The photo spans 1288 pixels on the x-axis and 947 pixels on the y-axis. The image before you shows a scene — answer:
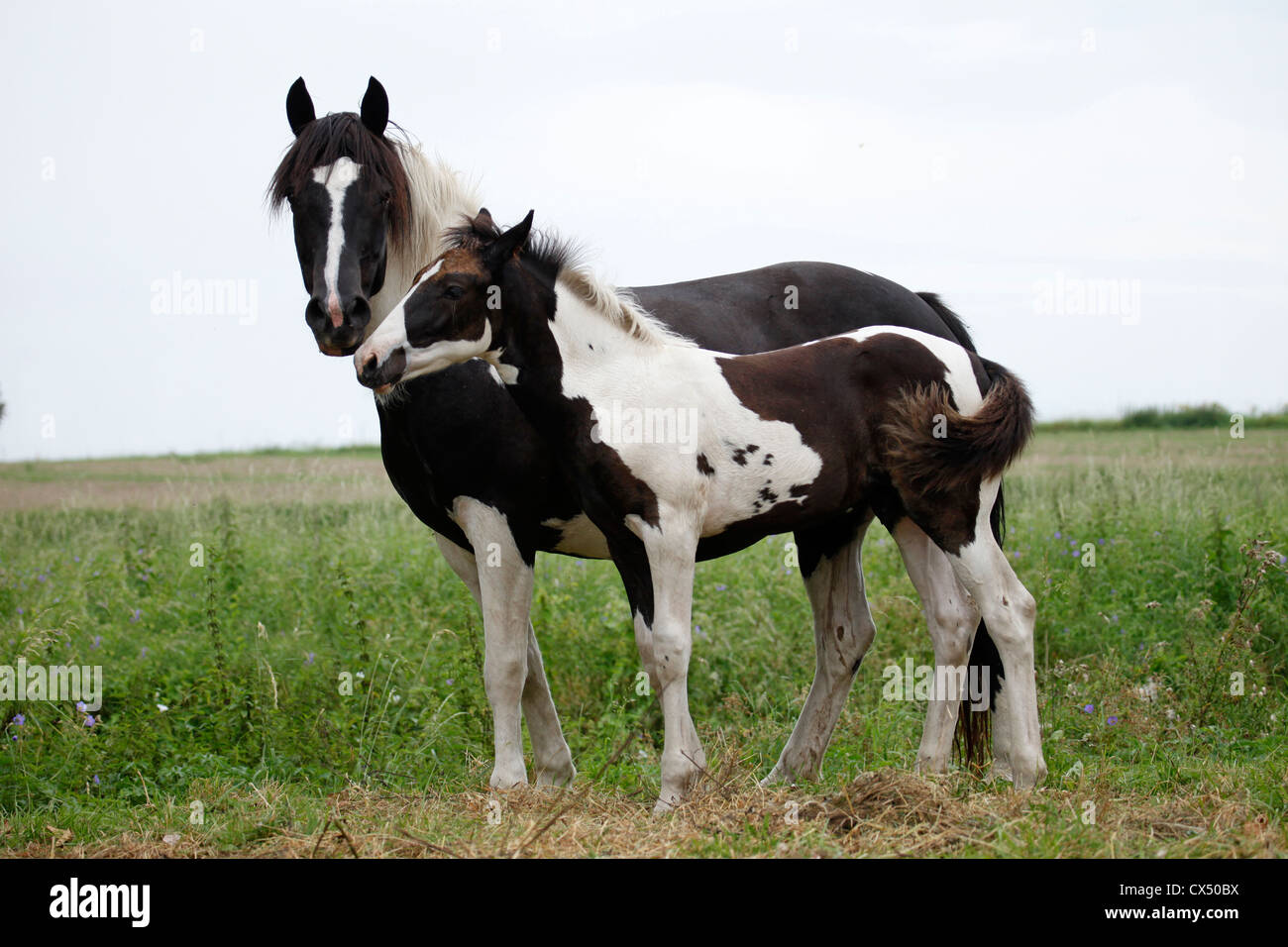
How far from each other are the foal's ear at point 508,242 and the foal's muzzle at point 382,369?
21.4 inches

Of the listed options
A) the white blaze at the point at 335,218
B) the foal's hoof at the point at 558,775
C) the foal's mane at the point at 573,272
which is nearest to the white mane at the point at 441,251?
the foal's mane at the point at 573,272

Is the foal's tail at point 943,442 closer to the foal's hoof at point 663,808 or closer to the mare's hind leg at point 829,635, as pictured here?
the mare's hind leg at point 829,635

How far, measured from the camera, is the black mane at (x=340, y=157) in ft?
16.9

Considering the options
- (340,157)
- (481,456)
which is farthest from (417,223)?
(481,456)

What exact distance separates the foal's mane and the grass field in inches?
76.4

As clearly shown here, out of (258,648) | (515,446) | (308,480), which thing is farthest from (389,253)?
(308,480)

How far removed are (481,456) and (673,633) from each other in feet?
4.05

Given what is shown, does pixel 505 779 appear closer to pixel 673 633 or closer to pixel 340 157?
pixel 673 633

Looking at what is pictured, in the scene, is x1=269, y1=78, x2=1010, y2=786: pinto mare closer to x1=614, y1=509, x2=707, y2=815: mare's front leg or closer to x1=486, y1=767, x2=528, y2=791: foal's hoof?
x1=486, y1=767, x2=528, y2=791: foal's hoof

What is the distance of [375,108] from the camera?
551 cm

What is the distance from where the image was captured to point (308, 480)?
13.8 m

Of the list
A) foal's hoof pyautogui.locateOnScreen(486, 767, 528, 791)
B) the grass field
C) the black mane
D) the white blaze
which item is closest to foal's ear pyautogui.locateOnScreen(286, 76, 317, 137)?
the black mane

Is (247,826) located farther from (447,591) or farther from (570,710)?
(447,591)

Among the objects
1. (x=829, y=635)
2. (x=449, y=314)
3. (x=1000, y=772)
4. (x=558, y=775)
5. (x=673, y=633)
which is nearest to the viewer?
(x=449, y=314)
